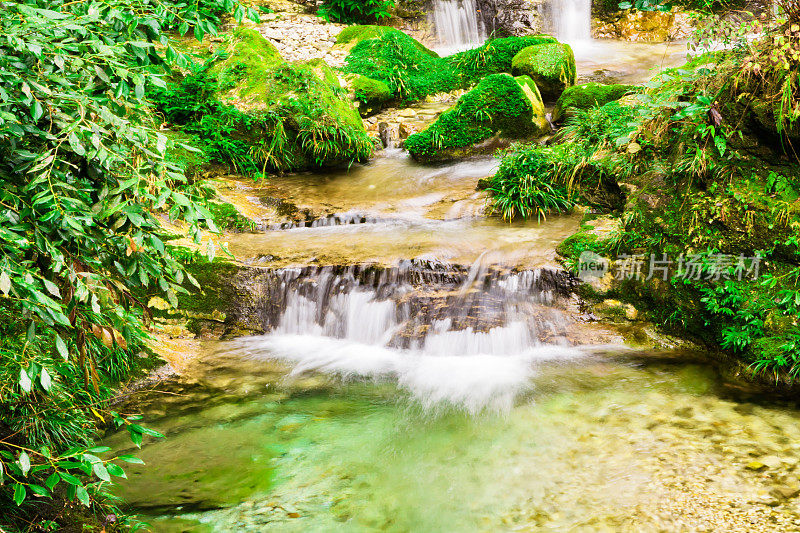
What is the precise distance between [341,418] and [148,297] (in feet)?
8.62

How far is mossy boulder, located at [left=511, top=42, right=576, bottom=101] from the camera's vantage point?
36.6 ft

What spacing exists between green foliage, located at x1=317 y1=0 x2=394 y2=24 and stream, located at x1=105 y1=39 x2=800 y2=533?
987cm

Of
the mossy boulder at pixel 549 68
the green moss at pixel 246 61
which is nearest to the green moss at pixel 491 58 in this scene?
the mossy boulder at pixel 549 68

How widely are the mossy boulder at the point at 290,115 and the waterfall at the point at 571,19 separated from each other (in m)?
8.97

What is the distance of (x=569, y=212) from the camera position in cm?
757

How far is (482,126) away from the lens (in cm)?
981

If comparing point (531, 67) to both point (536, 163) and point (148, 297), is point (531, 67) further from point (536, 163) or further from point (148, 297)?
point (148, 297)

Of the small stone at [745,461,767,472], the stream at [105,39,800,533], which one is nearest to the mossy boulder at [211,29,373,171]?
the stream at [105,39,800,533]

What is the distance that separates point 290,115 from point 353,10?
25.5 feet

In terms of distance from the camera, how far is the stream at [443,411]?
359 cm

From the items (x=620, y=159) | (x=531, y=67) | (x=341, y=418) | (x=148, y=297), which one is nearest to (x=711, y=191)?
(x=620, y=159)

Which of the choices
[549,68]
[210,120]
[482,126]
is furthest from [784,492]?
[549,68]

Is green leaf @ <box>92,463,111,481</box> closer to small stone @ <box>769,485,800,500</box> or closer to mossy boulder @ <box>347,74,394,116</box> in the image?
small stone @ <box>769,485,800,500</box>

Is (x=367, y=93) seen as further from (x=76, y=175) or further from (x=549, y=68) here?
(x=76, y=175)
